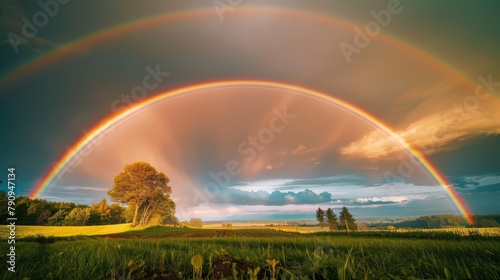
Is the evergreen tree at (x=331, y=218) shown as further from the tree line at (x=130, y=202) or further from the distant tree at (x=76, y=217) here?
the distant tree at (x=76, y=217)

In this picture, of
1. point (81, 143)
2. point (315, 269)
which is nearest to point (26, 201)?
point (81, 143)

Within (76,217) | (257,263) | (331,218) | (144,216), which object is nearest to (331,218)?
(331,218)

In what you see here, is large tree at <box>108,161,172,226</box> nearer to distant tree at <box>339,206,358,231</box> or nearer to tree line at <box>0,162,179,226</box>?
tree line at <box>0,162,179,226</box>

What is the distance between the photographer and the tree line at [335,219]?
94.0m

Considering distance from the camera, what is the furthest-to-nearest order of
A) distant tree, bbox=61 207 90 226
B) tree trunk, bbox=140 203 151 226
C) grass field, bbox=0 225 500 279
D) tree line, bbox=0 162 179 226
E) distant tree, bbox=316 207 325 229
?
distant tree, bbox=316 207 325 229 → distant tree, bbox=61 207 90 226 → tree trunk, bbox=140 203 151 226 → tree line, bbox=0 162 179 226 → grass field, bbox=0 225 500 279

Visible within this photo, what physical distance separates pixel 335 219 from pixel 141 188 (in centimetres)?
8849

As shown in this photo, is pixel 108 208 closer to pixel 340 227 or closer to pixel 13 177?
pixel 13 177

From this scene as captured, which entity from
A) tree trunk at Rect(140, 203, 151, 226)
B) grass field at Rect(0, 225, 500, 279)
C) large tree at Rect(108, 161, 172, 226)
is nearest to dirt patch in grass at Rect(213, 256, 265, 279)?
grass field at Rect(0, 225, 500, 279)

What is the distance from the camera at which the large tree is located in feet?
152

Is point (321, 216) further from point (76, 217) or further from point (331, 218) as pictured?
point (76, 217)

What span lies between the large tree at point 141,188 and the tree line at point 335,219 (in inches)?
2943

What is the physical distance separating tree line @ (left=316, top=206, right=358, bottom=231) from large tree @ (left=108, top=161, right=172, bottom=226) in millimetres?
74741

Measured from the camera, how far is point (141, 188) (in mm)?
48531

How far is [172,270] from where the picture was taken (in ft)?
8.79
